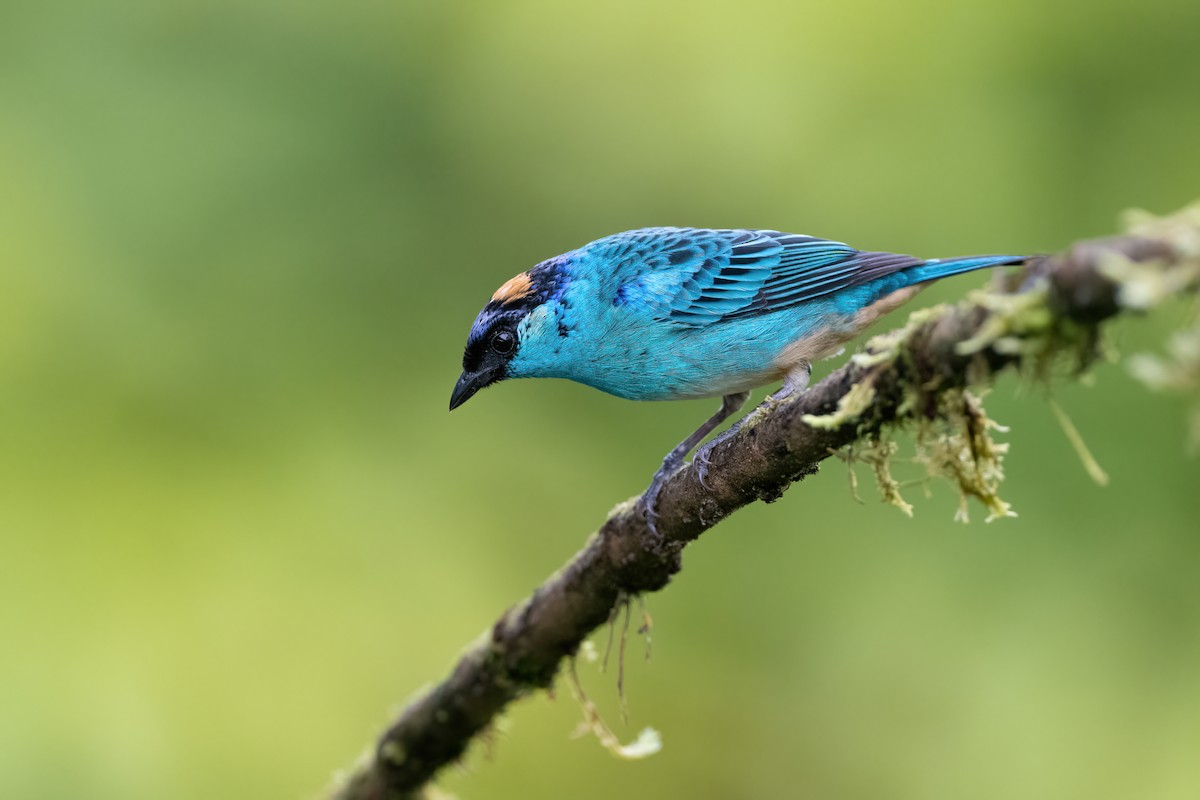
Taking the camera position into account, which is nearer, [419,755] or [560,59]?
[419,755]

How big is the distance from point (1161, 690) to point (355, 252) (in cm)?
427

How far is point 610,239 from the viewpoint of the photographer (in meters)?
4.27

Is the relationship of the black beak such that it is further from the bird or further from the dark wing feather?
the dark wing feather

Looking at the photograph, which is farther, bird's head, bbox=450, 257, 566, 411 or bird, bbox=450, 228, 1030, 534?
bird's head, bbox=450, 257, 566, 411

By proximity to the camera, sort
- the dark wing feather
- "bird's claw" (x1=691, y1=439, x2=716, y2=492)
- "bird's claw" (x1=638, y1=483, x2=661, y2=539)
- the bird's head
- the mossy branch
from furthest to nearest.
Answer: the bird's head, the dark wing feather, "bird's claw" (x1=638, y1=483, x2=661, y2=539), "bird's claw" (x1=691, y1=439, x2=716, y2=492), the mossy branch

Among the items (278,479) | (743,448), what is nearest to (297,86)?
(278,479)

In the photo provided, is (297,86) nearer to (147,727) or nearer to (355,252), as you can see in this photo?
(355,252)

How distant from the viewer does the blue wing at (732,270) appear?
12.1 ft

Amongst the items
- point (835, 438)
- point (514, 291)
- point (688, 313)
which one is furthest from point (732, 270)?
point (835, 438)

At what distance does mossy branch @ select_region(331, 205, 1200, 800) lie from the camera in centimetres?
169

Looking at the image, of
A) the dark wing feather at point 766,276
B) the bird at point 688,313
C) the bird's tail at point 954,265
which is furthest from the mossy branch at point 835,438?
the dark wing feather at point 766,276

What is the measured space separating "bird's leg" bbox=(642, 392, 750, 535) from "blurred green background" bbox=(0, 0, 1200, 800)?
1214 millimetres

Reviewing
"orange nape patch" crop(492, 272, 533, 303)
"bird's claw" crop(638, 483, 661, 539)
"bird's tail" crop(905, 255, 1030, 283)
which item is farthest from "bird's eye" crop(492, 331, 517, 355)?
"bird's tail" crop(905, 255, 1030, 283)

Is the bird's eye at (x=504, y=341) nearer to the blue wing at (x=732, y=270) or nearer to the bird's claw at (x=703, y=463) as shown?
the blue wing at (x=732, y=270)
